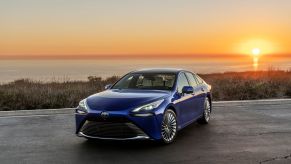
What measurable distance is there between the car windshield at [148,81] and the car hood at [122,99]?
424mm

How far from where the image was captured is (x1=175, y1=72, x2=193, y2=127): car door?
930cm

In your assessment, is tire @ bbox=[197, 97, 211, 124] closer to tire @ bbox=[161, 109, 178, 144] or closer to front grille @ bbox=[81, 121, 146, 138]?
tire @ bbox=[161, 109, 178, 144]

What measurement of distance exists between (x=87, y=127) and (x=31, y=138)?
5.26 ft

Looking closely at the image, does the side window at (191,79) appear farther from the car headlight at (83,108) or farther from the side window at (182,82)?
the car headlight at (83,108)

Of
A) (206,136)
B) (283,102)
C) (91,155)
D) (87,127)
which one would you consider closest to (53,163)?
(91,155)

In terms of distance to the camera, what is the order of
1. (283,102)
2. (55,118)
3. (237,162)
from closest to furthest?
(237,162), (55,118), (283,102)

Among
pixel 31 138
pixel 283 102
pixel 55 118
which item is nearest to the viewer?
pixel 31 138

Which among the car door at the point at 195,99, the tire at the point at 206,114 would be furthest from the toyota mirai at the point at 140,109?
the tire at the point at 206,114

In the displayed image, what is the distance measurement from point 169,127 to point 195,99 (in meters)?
1.82

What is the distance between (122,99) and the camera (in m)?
8.48

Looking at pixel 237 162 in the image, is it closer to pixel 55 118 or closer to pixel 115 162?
pixel 115 162

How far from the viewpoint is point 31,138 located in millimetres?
9344

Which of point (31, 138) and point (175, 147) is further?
point (31, 138)

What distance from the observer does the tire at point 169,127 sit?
8484 millimetres
